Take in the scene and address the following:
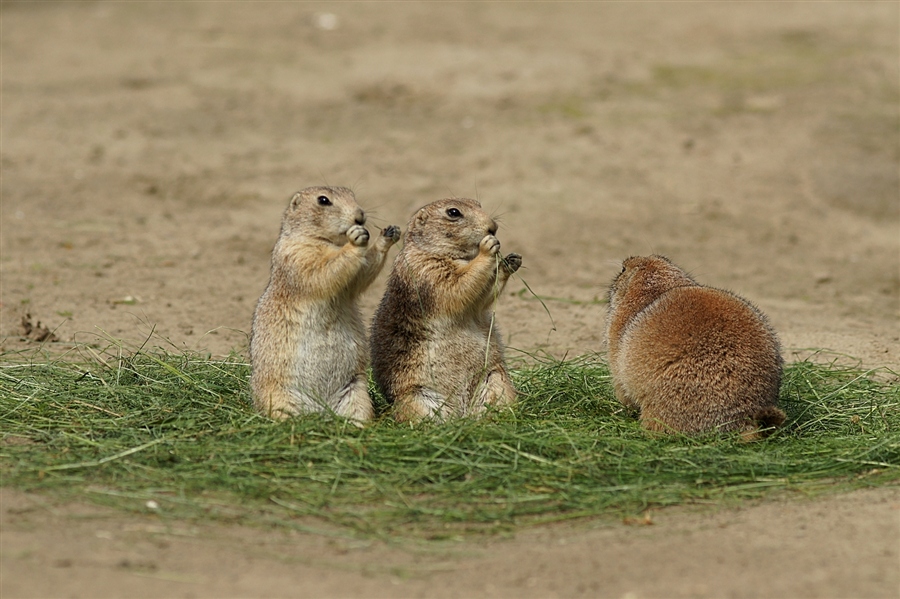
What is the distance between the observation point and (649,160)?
13812mm

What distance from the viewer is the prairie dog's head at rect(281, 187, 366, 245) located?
6457 mm

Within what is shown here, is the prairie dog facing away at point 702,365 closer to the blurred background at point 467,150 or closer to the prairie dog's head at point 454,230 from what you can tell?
the prairie dog's head at point 454,230

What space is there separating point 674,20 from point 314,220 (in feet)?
43.9

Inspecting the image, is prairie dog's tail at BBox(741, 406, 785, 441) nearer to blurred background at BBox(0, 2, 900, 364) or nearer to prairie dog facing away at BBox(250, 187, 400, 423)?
prairie dog facing away at BBox(250, 187, 400, 423)

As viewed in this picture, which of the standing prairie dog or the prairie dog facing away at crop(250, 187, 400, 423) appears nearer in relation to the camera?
the prairie dog facing away at crop(250, 187, 400, 423)

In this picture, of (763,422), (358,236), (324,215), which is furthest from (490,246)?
(763,422)

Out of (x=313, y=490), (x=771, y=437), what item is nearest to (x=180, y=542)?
(x=313, y=490)

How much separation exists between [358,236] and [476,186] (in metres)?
5.99

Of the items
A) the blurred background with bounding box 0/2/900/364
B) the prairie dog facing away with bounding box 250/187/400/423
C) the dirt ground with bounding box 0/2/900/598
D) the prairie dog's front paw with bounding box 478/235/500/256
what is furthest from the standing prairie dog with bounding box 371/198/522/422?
the blurred background with bounding box 0/2/900/364

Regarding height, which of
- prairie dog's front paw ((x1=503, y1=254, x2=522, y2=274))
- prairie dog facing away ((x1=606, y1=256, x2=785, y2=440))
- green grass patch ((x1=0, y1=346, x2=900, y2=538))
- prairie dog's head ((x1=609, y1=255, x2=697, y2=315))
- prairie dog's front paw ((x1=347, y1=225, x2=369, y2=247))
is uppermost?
prairie dog's front paw ((x1=347, y1=225, x2=369, y2=247))

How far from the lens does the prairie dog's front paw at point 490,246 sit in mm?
6492

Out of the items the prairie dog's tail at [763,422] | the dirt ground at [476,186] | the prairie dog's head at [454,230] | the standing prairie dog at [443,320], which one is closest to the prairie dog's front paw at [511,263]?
the standing prairie dog at [443,320]

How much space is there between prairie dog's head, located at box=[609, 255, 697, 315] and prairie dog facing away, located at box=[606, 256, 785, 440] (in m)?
0.30

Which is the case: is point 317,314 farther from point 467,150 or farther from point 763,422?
point 467,150
